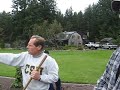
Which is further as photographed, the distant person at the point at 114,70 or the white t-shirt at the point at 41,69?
the white t-shirt at the point at 41,69

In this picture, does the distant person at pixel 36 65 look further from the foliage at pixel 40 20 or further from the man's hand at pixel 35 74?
the foliage at pixel 40 20

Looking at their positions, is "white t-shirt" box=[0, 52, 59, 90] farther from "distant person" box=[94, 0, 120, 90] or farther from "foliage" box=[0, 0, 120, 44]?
"foliage" box=[0, 0, 120, 44]

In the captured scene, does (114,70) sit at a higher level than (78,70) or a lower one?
higher

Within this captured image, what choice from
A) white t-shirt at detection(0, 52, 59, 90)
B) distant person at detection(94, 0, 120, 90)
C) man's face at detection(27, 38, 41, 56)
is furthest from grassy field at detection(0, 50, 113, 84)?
distant person at detection(94, 0, 120, 90)

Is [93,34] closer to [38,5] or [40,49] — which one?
[38,5]

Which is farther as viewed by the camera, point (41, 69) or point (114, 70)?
point (41, 69)

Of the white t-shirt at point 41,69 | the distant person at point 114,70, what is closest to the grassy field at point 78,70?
the white t-shirt at point 41,69

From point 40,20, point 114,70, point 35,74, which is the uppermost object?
point 40,20

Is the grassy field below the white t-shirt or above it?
below

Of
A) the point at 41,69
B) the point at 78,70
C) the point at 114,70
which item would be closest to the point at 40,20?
the point at 78,70

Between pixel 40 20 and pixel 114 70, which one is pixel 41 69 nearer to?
pixel 114 70

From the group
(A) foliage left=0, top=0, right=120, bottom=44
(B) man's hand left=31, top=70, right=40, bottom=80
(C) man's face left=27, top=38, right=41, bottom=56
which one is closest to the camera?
(B) man's hand left=31, top=70, right=40, bottom=80

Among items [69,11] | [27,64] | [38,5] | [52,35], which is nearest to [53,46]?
[52,35]

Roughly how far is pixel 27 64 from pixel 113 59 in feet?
7.82
